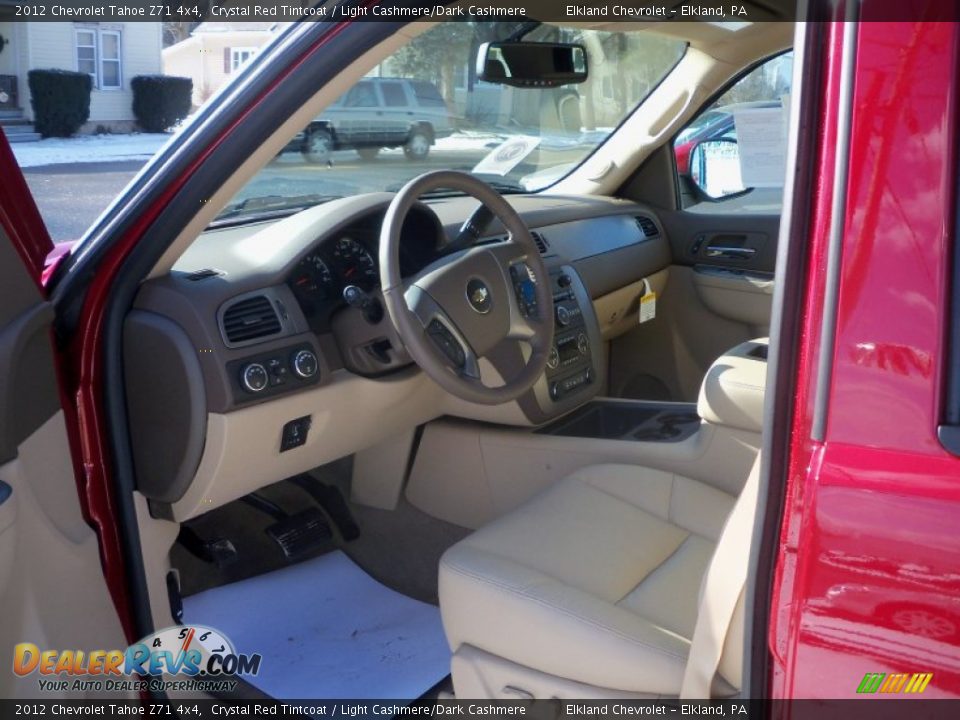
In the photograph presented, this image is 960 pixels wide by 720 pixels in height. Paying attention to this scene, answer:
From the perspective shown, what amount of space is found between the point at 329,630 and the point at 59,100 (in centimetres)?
153

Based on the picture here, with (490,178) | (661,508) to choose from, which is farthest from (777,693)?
(490,178)

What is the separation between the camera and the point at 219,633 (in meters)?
2.79

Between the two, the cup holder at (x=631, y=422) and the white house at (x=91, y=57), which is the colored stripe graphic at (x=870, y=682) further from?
the white house at (x=91, y=57)

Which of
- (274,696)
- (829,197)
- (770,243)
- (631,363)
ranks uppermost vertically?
(829,197)

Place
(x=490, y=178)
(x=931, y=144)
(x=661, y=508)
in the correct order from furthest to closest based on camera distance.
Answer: (x=490, y=178) < (x=661, y=508) < (x=931, y=144)

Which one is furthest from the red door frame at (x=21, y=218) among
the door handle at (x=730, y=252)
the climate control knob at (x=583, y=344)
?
the door handle at (x=730, y=252)

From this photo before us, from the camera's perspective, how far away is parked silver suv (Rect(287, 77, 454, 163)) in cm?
267

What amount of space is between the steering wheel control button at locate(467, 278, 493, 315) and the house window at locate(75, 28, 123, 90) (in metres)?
1.05

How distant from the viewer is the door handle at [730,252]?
4008 millimetres

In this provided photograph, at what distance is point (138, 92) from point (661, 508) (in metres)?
1.64

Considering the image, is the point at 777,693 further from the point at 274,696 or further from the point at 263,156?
the point at 274,696

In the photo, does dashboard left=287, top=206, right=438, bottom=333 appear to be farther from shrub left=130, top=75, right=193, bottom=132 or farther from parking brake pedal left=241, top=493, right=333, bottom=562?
parking brake pedal left=241, top=493, right=333, bottom=562

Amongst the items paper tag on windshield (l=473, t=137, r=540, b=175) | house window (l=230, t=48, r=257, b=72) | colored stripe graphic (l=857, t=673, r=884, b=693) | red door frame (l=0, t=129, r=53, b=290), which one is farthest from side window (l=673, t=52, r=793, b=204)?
colored stripe graphic (l=857, t=673, r=884, b=693)

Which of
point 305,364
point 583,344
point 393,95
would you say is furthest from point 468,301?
point 583,344
